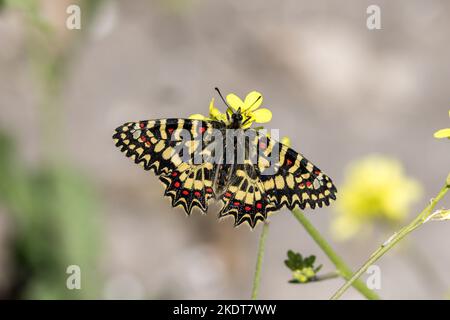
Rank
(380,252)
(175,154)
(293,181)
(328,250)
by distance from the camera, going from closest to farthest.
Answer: (380,252)
(328,250)
(293,181)
(175,154)

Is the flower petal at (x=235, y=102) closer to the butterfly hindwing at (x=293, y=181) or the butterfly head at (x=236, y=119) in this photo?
the butterfly head at (x=236, y=119)

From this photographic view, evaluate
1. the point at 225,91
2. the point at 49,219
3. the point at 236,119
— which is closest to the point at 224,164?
the point at 236,119

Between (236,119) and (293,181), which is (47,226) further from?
(293,181)

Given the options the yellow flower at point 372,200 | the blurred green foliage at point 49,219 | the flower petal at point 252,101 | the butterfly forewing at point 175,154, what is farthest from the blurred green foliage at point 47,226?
the flower petal at point 252,101

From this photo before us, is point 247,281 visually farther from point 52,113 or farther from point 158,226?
point 52,113

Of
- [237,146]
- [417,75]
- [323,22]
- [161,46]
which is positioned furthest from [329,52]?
[237,146]
